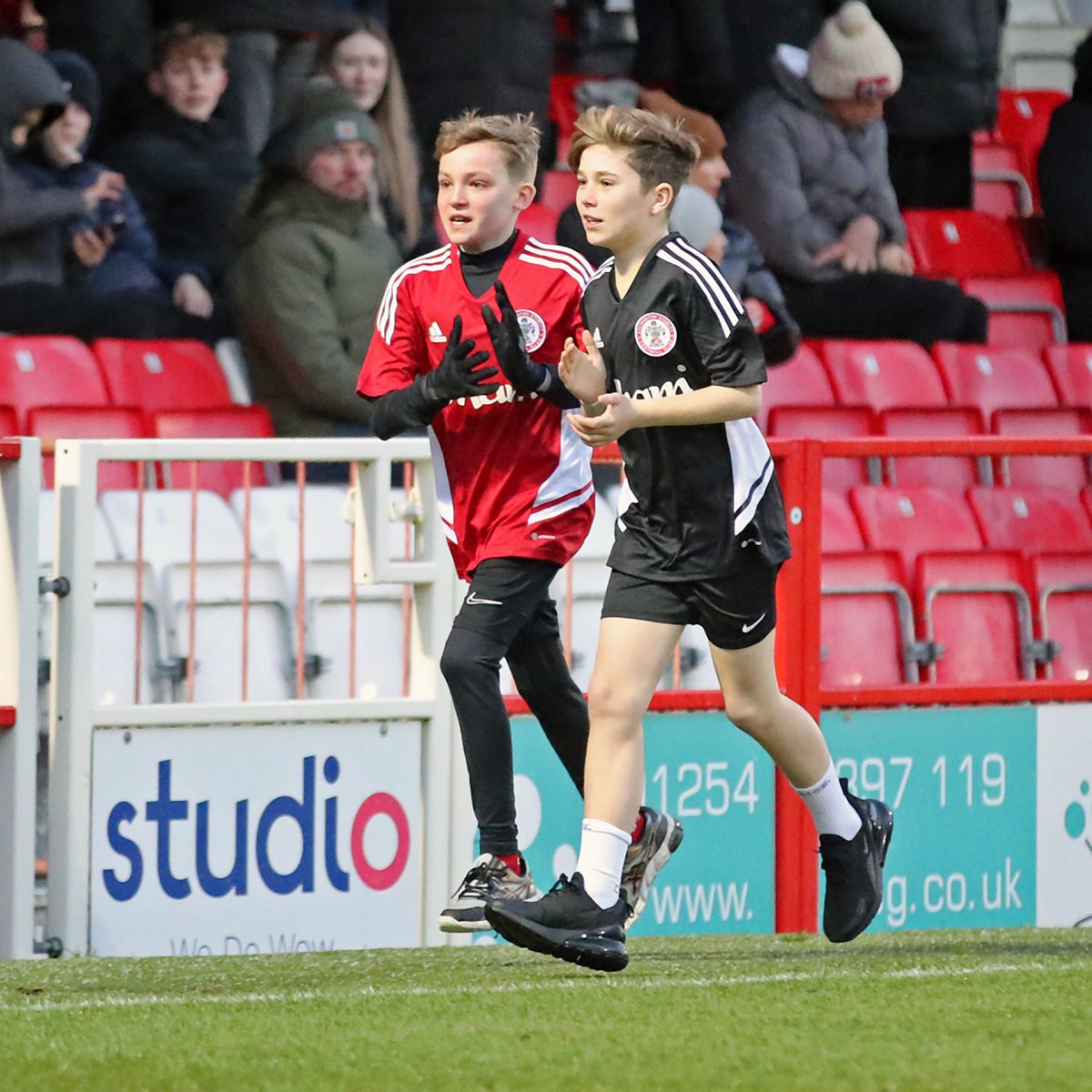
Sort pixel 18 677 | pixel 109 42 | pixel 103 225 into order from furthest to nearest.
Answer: pixel 109 42 < pixel 103 225 < pixel 18 677

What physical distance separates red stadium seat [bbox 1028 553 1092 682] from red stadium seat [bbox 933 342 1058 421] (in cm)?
291

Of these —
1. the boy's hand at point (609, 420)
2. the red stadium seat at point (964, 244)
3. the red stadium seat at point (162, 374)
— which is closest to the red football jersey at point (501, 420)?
the boy's hand at point (609, 420)

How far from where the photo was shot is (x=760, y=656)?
4.90 m

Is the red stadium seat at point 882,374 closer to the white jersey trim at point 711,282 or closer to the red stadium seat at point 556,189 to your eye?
the red stadium seat at point 556,189

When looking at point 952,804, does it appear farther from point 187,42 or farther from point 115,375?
point 187,42

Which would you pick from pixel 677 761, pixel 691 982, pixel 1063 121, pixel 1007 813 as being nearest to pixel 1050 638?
pixel 1007 813

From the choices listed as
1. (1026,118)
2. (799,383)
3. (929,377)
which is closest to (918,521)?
(799,383)

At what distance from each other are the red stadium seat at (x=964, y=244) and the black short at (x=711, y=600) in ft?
23.5

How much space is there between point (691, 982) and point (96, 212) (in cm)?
447

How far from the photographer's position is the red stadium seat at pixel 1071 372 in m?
10.9

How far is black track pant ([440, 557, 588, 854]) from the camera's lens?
198 inches

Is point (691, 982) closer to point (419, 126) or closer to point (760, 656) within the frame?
point (760, 656)

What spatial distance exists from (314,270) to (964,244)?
4688 millimetres

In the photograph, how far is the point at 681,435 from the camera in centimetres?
475
